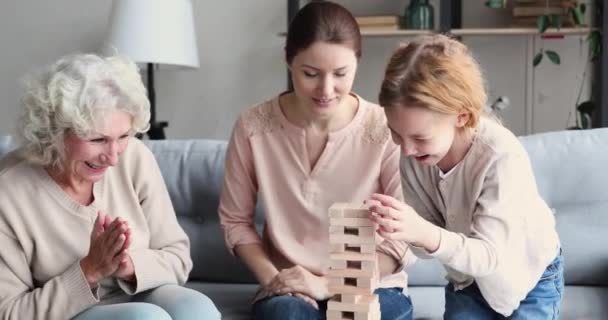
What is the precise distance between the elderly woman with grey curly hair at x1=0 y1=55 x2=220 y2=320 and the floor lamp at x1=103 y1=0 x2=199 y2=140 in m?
1.52

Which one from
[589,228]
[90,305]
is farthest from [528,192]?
[90,305]

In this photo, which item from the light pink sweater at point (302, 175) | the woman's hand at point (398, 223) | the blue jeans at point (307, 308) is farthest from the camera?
the light pink sweater at point (302, 175)

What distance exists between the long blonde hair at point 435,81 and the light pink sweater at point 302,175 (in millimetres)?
410

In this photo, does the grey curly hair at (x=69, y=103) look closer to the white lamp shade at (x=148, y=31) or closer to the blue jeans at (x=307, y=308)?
the blue jeans at (x=307, y=308)

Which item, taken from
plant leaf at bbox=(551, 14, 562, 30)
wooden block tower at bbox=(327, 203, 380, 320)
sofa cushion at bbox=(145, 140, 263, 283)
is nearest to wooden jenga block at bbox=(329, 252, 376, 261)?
wooden block tower at bbox=(327, 203, 380, 320)

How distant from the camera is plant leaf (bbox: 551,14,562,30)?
3.22 metres

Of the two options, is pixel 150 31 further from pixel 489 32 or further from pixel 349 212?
pixel 349 212

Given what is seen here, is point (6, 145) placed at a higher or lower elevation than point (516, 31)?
lower

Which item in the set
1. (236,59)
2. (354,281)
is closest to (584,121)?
(236,59)

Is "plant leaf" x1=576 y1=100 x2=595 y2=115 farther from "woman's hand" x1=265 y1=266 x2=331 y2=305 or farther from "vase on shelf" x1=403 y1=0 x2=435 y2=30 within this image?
"woman's hand" x1=265 y1=266 x2=331 y2=305

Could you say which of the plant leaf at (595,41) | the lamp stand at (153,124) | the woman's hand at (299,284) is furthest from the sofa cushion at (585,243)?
the lamp stand at (153,124)

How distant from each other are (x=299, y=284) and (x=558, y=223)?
2.47 feet

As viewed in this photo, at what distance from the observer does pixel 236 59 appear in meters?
3.72

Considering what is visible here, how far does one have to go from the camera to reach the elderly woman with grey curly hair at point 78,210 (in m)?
1.64
